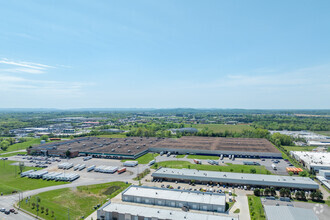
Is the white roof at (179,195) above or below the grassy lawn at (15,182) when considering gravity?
above

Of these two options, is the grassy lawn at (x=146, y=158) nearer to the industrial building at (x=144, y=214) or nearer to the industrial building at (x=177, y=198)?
the industrial building at (x=177, y=198)

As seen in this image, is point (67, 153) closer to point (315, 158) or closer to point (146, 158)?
point (146, 158)

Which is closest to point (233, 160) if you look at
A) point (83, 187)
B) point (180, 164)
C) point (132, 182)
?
point (180, 164)

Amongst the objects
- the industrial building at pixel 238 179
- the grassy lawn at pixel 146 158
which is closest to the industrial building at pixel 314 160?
the industrial building at pixel 238 179

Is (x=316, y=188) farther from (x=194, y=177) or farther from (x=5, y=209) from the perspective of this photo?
(x=5, y=209)

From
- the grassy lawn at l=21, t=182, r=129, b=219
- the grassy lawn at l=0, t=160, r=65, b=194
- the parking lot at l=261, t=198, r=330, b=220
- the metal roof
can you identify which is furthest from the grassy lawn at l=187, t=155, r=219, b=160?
the grassy lawn at l=0, t=160, r=65, b=194

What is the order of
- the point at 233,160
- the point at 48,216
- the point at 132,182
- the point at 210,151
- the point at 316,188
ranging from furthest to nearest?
the point at 210,151 → the point at 233,160 → the point at 132,182 → the point at 316,188 → the point at 48,216

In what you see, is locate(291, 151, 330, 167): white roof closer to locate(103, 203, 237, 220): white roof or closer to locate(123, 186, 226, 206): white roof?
locate(123, 186, 226, 206): white roof
